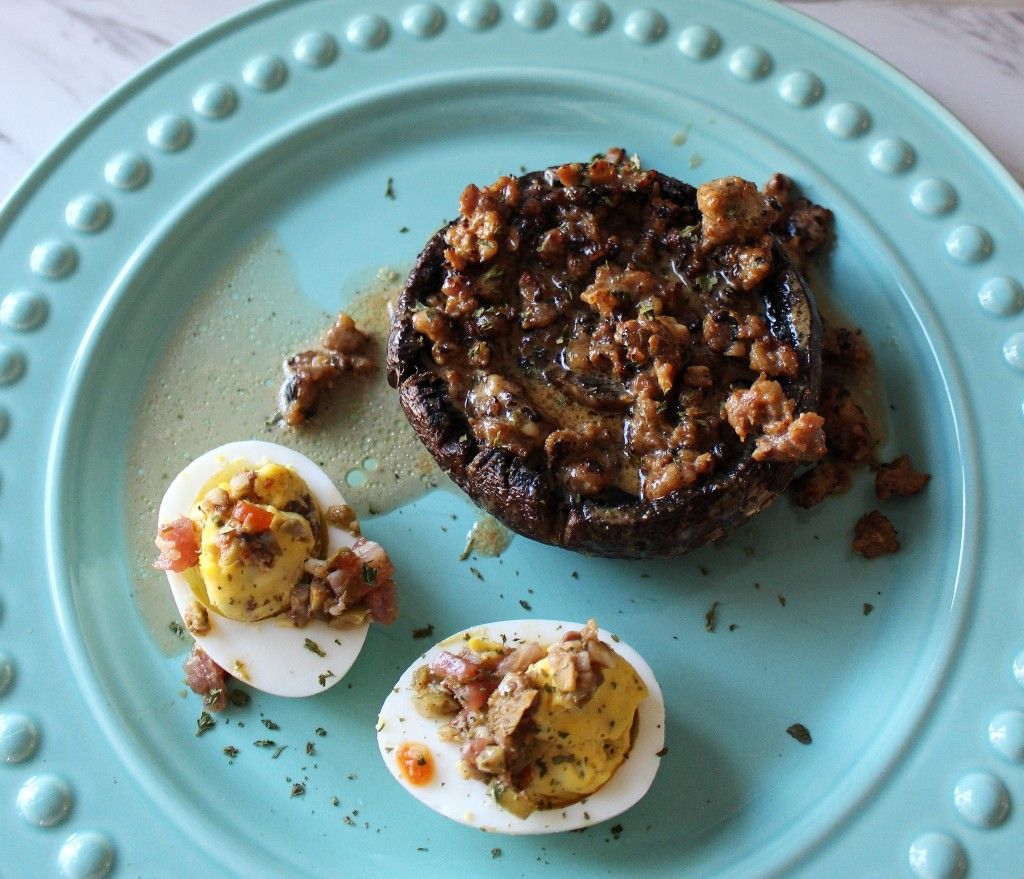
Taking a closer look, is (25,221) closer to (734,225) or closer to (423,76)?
(423,76)

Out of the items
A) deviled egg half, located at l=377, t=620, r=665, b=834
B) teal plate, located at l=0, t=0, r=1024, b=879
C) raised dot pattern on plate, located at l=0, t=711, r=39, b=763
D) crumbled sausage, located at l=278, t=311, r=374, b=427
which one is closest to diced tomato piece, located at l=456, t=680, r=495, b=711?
deviled egg half, located at l=377, t=620, r=665, b=834

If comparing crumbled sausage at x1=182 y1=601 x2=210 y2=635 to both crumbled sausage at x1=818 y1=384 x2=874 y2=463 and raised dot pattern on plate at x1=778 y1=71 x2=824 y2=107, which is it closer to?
crumbled sausage at x1=818 y1=384 x2=874 y2=463

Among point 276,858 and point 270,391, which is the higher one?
point 270,391

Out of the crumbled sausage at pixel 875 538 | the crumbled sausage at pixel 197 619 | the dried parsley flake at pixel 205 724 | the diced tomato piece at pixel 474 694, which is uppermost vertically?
the crumbled sausage at pixel 875 538

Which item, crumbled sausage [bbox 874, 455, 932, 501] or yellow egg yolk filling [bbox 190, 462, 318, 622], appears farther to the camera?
crumbled sausage [bbox 874, 455, 932, 501]

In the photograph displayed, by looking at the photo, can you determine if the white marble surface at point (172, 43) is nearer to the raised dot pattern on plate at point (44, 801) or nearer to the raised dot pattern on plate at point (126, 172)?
the raised dot pattern on plate at point (126, 172)

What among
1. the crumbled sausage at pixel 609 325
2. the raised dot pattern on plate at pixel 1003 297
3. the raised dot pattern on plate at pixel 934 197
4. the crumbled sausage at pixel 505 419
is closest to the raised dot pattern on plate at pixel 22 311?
the crumbled sausage at pixel 609 325

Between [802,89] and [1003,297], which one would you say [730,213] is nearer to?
[802,89]

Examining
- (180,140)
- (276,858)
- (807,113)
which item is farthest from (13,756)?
(807,113)
